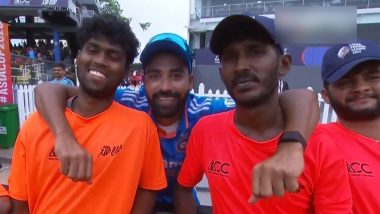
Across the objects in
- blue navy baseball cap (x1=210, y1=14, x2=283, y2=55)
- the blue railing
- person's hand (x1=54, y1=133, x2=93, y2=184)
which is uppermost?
Answer: the blue railing

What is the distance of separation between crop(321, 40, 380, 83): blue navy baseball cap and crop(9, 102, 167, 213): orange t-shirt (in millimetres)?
1056

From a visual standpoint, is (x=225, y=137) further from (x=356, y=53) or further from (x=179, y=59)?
(x=356, y=53)

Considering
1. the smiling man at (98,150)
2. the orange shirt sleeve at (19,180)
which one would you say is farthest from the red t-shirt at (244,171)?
the orange shirt sleeve at (19,180)

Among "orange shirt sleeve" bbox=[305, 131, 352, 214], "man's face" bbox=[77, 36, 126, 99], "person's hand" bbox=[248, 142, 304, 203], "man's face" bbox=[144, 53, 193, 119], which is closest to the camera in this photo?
Answer: "person's hand" bbox=[248, 142, 304, 203]

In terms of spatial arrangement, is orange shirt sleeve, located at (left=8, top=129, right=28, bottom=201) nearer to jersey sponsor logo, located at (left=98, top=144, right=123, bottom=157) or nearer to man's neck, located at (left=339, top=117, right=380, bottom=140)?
jersey sponsor logo, located at (left=98, top=144, right=123, bottom=157)

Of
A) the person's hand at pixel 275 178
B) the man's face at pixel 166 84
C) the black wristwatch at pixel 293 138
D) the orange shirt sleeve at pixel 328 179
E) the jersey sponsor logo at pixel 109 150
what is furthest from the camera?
the man's face at pixel 166 84

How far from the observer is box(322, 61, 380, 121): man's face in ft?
6.20

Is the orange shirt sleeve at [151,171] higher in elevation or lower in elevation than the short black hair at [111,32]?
lower

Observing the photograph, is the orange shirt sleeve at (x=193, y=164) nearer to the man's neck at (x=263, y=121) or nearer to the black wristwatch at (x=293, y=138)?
the man's neck at (x=263, y=121)

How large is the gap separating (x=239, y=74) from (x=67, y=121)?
0.92 metres

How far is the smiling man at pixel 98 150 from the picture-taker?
5.71ft

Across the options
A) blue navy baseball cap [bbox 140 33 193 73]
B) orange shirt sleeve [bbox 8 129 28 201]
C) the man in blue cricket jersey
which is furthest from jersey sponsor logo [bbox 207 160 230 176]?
orange shirt sleeve [bbox 8 129 28 201]

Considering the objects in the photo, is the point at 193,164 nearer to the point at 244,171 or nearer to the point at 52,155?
the point at 244,171

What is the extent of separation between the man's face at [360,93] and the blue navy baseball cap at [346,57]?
0.04 m
